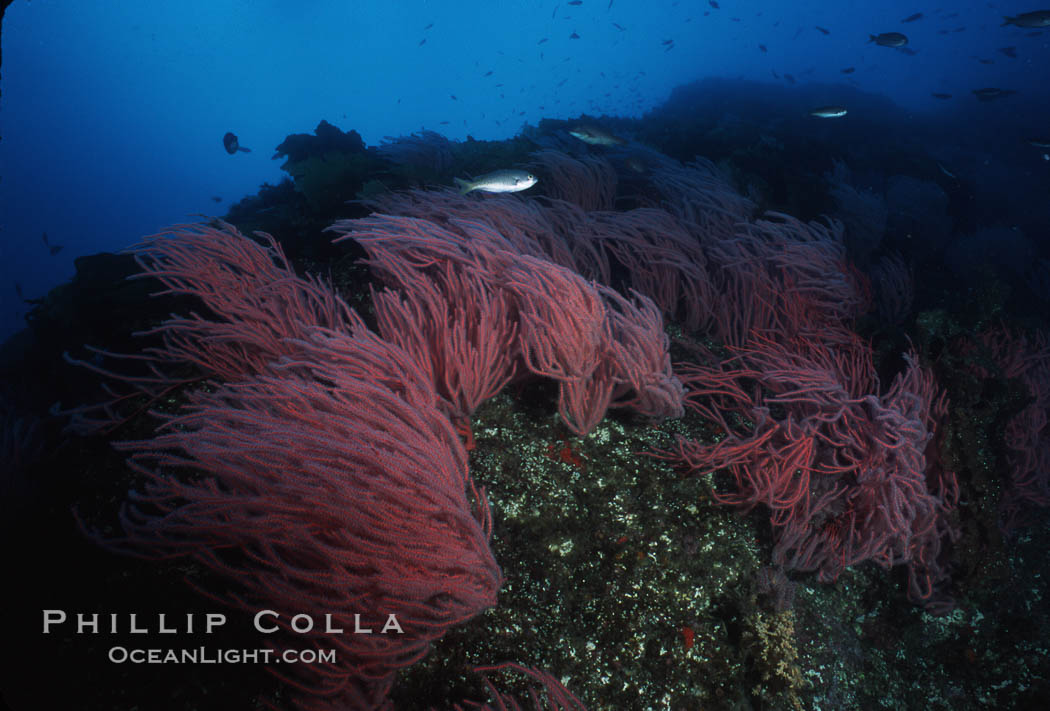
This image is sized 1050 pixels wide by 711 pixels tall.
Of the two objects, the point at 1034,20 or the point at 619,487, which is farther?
the point at 1034,20

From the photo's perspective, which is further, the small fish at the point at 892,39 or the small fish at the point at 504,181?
the small fish at the point at 892,39

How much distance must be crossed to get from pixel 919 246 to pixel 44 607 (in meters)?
12.2

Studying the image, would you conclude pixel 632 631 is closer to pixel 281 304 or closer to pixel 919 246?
pixel 281 304

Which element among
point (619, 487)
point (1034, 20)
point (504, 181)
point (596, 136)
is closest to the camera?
point (619, 487)

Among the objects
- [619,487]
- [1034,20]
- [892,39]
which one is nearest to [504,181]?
[619,487]

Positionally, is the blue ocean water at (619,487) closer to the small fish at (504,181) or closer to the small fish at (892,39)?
the small fish at (504,181)

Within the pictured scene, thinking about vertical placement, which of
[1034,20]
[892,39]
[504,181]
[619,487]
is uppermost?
[892,39]

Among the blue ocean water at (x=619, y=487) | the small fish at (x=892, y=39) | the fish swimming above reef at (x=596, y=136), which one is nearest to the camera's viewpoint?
the blue ocean water at (x=619, y=487)

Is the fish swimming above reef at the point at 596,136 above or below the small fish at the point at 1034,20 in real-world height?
above

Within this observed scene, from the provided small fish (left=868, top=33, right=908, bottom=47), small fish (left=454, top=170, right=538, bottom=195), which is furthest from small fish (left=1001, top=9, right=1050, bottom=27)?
small fish (left=454, top=170, right=538, bottom=195)

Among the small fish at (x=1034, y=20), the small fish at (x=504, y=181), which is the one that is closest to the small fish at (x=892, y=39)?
the small fish at (x=1034, y=20)

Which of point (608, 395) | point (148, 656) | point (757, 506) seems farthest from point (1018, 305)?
point (148, 656)

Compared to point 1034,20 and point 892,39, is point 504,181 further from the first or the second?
point 1034,20

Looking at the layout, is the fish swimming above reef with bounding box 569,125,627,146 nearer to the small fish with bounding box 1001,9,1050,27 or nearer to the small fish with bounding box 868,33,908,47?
the small fish with bounding box 868,33,908,47
